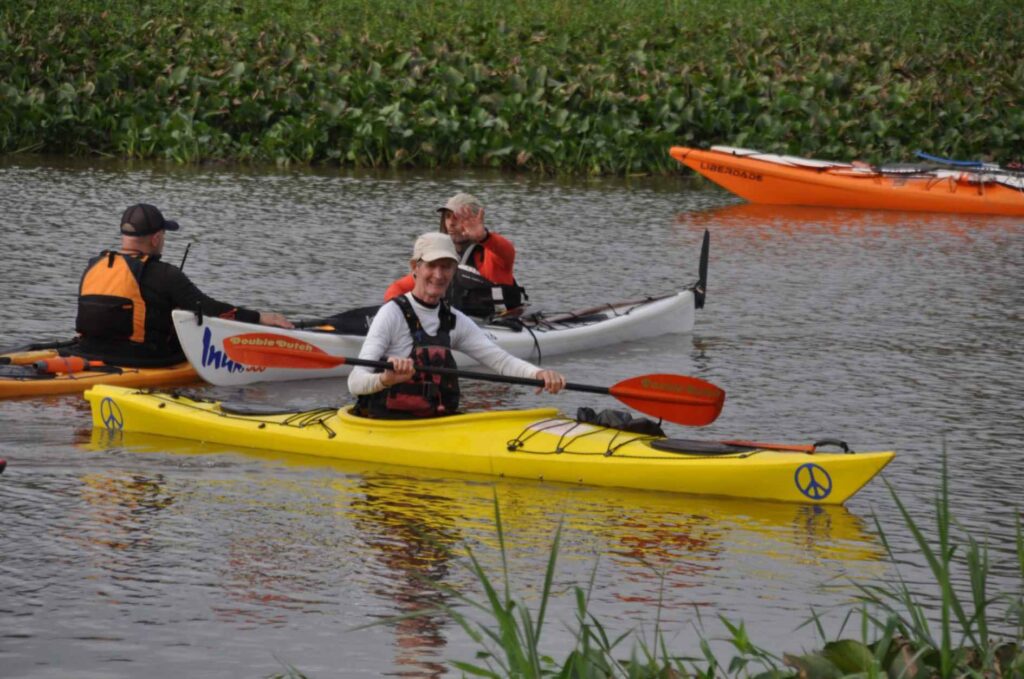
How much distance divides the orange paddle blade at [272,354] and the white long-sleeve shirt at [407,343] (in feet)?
1.17

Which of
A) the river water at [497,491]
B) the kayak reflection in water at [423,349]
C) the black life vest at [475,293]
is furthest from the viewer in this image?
the black life vest at [475,293]

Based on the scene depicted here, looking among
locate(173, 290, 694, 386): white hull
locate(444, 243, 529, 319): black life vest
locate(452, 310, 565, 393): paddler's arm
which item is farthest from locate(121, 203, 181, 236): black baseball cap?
locate(444, 243, 529, 319): black life vest

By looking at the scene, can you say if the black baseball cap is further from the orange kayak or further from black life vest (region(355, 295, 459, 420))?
black life vest (region(355, 295, 459, 420))

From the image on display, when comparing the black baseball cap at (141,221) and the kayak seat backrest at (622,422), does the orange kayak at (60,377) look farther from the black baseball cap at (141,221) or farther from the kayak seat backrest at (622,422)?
the kayak seat backrest at (622,422)

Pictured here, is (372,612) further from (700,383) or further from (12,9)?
(12,9)

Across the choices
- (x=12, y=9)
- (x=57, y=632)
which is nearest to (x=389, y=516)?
(x=57, y=632)

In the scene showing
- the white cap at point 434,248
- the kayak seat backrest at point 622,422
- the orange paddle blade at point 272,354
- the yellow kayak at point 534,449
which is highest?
the white cap at point 434,248

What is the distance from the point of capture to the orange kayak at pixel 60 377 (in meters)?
9.33

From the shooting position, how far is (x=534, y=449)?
25.7ft

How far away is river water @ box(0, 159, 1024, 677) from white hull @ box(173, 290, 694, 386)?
13 cm

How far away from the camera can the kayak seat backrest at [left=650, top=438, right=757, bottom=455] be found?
300 inches

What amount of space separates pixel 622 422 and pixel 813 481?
95cm

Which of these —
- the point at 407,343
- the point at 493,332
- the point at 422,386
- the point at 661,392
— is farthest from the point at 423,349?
the point at 493,332

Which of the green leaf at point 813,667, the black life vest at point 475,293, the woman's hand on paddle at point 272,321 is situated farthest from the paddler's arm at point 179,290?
the green leaf at point 813,667
